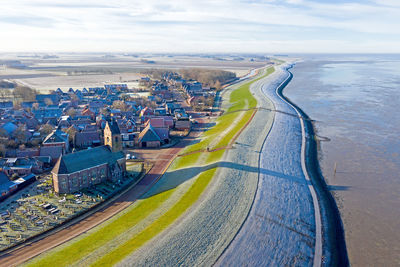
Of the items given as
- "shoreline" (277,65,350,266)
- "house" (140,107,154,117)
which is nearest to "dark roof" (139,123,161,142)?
"house" (140,107,154,117)

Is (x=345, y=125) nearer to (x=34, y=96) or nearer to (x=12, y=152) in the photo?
(x=12, y=152)

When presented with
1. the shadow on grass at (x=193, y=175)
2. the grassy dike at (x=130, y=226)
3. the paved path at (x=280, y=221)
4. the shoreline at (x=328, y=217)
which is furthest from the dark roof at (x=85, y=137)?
the shoreline at (x=328, y=217)

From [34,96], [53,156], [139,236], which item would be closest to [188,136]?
[53,156]

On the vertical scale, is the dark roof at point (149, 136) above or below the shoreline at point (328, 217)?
above

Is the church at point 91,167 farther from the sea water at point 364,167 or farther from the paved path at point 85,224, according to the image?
the sea water at point 364,167

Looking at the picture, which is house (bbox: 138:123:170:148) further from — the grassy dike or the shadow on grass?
the shadow on grass
